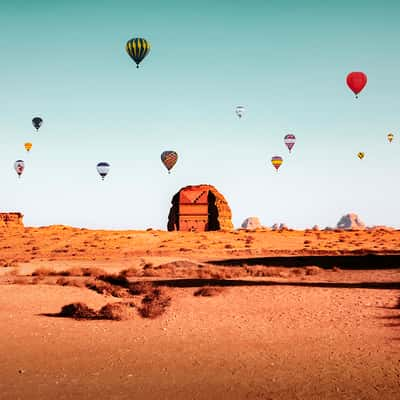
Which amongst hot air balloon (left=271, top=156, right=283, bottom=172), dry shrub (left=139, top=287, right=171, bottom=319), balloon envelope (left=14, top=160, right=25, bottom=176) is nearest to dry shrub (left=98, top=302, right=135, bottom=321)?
dry shrub (left=139, top=287, right=171, bottom=319)

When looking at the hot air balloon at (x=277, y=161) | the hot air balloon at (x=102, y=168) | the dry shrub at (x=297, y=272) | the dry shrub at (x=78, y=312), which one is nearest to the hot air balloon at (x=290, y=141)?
the hot air balloon at (x=277, y=161)

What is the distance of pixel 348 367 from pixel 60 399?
17.4ft

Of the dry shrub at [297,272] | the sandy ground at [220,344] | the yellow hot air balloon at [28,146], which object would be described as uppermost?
the yellow hot air balloon at [28,146]

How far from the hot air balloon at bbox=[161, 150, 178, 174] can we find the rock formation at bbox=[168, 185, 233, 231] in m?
11.0

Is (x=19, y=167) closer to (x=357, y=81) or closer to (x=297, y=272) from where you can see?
(x=357, y=81)

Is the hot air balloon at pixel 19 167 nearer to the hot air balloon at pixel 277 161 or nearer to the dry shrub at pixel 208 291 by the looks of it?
the hot air balloon at pixel 277 161

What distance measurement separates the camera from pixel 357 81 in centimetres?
5141

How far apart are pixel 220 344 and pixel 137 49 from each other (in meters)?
47.3

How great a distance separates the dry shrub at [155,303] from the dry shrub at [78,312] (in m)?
1.48

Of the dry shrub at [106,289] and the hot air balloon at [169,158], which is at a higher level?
the hot air balloon at [169,158]

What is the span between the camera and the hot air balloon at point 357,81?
5141 cm

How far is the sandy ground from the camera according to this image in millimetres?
8234

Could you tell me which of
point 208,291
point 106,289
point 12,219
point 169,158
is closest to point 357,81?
point 169,158

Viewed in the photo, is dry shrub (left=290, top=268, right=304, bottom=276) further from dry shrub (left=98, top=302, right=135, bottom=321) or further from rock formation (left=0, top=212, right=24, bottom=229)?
rock formation (left=0, top=212, right=24, bottom=229)
